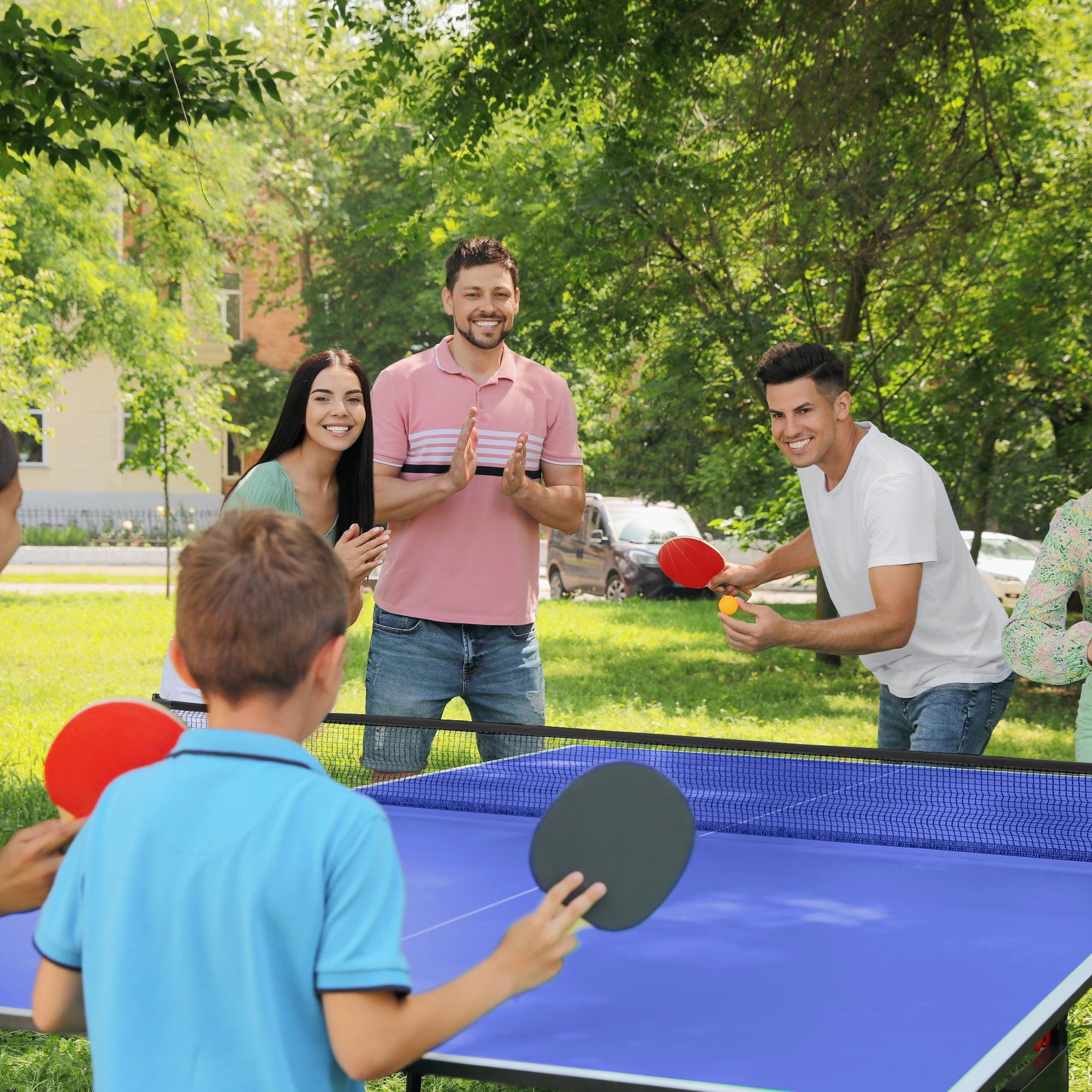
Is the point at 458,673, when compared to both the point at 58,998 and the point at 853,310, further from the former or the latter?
the point at 853,310

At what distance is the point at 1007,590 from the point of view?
18031mm

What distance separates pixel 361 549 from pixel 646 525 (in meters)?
17.2

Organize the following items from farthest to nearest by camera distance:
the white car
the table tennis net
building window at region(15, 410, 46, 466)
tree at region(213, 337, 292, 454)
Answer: tree at region(213, 337, 292, 454)
building window at region(15, 410, 46, 466)
the white car
the table tennis net

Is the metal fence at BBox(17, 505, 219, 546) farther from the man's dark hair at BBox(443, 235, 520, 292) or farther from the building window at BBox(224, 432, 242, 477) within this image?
the man's dark hair at BBox(443, 235, 520, 292)

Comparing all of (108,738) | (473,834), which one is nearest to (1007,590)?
(473,834)

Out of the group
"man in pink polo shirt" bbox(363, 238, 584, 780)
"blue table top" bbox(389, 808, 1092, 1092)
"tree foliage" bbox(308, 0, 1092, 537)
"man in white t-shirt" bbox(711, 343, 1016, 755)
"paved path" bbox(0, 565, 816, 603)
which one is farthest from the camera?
"paved path" bbox(0, 565, 816, 603)

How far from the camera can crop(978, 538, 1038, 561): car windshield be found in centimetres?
1997

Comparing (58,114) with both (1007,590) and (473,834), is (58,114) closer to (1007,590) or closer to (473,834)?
(473,834)

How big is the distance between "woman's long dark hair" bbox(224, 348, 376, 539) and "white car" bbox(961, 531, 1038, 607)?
44.1 ft

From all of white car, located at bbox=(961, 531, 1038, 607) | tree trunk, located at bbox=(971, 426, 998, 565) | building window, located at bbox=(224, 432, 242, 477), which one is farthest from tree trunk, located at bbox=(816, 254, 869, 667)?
building window, located at bbox=(224, 432, 242, 477)

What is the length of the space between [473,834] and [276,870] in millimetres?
1738

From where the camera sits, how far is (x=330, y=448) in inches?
151

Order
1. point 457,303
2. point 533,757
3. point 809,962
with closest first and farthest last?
point 809,962 < point 533,757 < point 457,303

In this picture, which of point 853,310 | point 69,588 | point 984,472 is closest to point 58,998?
point 984,472
